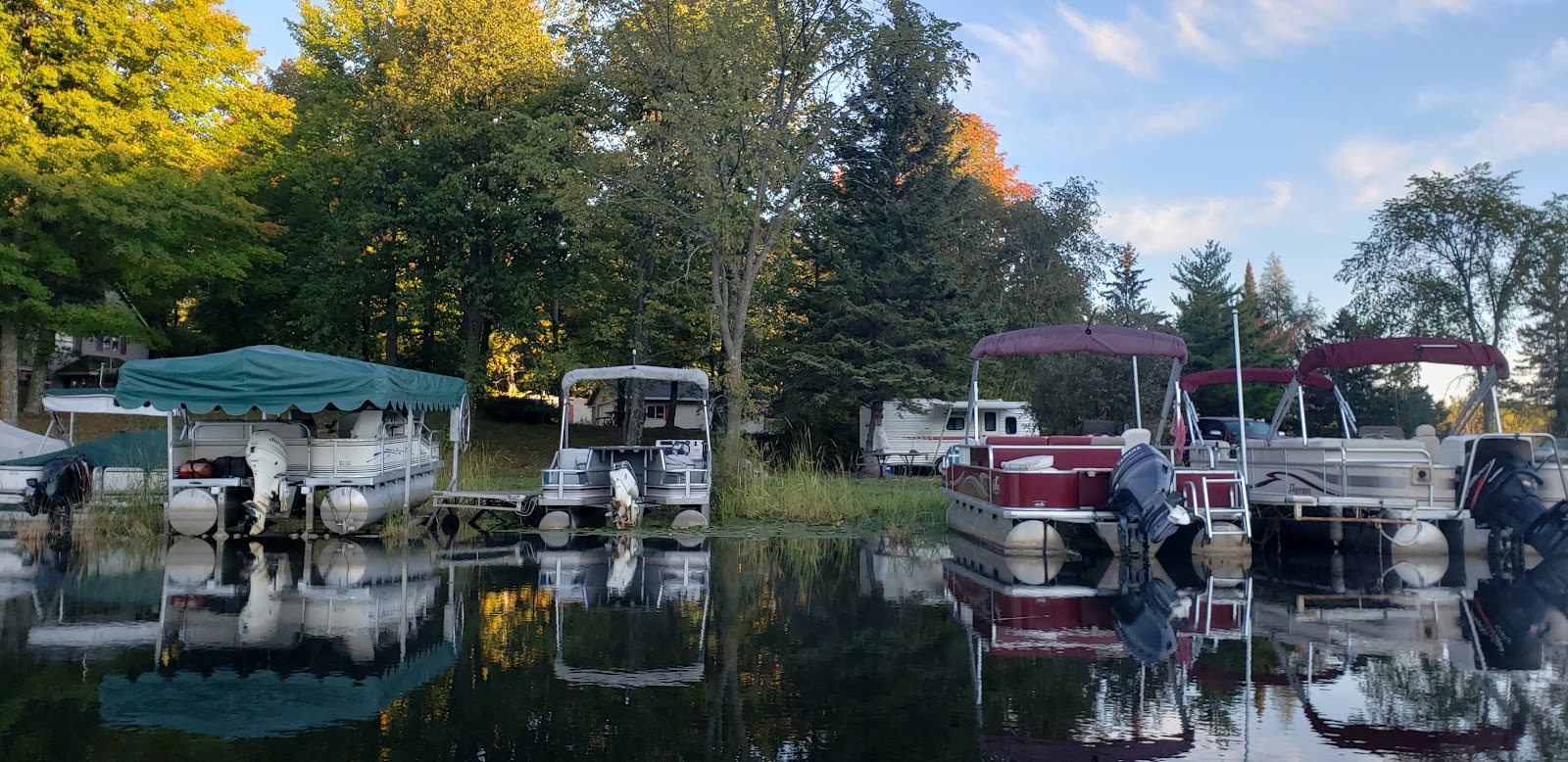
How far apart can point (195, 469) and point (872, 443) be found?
18921 mm

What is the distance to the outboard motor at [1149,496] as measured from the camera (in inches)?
552

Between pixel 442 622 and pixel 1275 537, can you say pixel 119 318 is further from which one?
pixel 1275 537

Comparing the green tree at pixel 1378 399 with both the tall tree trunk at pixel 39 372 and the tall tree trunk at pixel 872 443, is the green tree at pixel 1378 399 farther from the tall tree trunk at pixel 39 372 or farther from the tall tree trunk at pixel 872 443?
the tall tree trunk at pixel 39 372

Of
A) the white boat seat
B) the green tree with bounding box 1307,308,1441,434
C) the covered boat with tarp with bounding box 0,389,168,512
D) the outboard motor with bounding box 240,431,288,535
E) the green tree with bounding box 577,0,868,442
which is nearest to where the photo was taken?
the white boat seat

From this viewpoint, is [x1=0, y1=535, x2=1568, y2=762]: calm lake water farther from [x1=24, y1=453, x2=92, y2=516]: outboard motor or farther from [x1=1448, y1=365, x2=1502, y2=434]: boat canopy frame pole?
[x1=24, y1=453, x2=92, y2=516]: outboard motor

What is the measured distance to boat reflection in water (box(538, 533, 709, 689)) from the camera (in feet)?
27.1

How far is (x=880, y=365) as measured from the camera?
29828 mm

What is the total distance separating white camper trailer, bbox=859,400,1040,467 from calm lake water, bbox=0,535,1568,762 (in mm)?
17066

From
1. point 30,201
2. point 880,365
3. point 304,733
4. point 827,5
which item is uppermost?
point 827,5

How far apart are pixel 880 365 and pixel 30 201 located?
22.5m

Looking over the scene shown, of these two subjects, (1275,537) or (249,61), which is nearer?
(1275,537)

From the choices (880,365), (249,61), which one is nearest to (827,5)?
(880,365)

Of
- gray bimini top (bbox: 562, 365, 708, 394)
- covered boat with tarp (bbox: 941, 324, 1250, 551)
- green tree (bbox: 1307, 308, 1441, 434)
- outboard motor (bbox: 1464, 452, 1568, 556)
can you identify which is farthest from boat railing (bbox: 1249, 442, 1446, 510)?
green tree (bbox: 1307, 308, 1441, 434)

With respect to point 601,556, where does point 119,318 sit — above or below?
above
